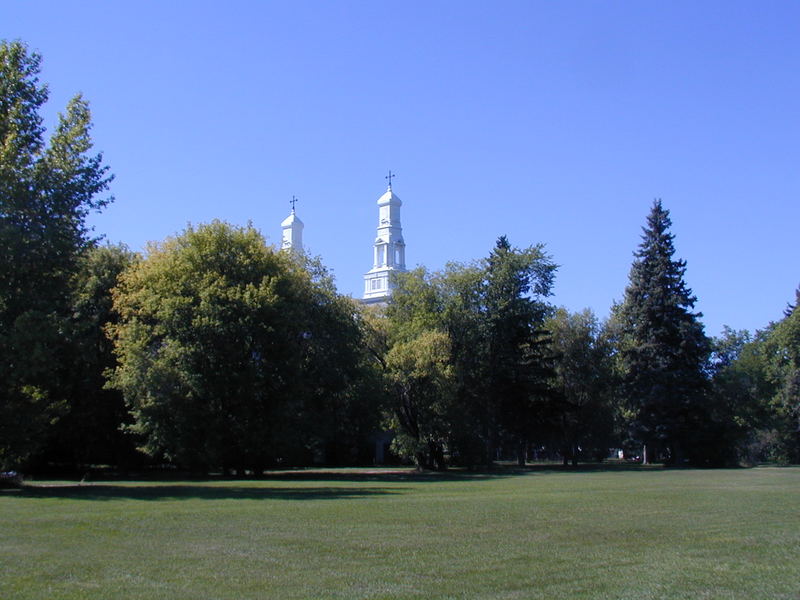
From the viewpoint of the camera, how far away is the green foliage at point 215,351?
1459 inches

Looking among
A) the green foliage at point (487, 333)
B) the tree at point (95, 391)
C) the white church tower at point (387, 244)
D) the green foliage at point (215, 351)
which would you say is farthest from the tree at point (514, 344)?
the white church tower at point (387, 244)

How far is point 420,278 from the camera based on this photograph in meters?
54.8

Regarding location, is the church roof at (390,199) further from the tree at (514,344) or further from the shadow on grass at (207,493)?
the shadow on grass at (207,493)

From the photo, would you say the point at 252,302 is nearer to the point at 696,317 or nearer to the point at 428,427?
the point at 428,427

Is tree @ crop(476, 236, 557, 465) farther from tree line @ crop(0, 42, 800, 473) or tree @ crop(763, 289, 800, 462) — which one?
tree @ crop(763, 289, 800, 462)

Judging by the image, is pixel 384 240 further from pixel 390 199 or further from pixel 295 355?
pixel 295 355

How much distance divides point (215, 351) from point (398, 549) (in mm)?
25684

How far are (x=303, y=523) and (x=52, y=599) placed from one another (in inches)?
297

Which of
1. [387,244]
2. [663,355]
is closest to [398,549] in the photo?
[663,355]

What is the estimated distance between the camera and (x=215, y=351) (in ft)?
122

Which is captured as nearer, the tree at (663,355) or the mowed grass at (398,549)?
the mowed grass at (398,549)

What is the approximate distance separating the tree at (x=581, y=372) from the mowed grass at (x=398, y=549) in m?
41.9

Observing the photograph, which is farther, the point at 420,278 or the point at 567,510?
the point at 420,278

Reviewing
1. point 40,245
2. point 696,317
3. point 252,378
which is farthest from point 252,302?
point 696,317
